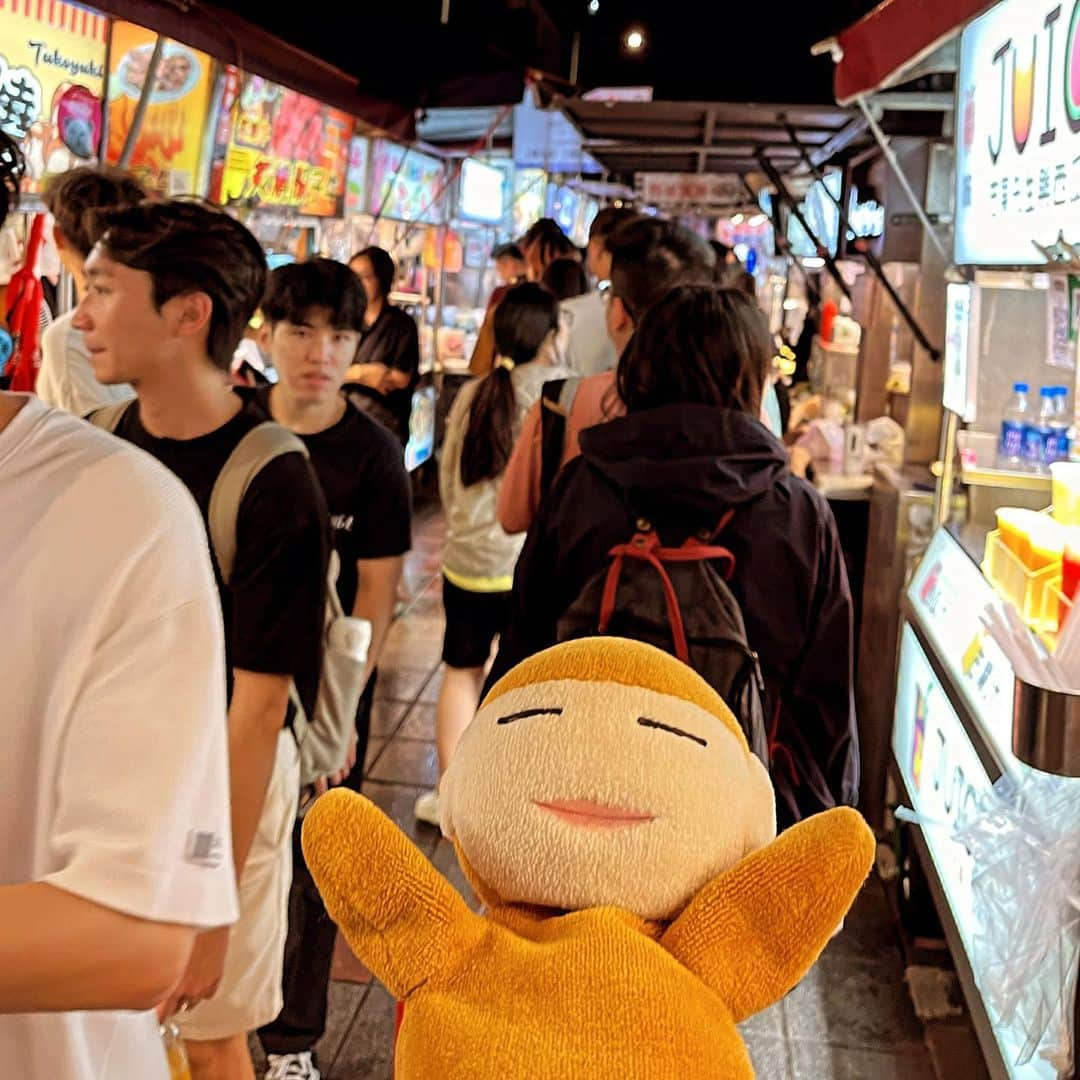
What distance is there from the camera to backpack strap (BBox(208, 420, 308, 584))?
201cm

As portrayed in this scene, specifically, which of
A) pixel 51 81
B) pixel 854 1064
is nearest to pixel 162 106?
pixel 51 81

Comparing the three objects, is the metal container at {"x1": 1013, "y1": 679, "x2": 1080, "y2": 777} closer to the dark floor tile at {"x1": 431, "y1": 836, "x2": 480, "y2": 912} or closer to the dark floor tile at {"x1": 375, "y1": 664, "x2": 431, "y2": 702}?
the dark floor tile at {"x1": 431, "y1": 836, "x2": 480, "y2": 912}

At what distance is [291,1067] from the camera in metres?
2.80

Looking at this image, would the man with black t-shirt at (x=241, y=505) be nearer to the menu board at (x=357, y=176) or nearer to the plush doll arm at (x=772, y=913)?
the plush doll arm at (x=772, y=913)

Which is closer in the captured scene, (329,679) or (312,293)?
(329,679)

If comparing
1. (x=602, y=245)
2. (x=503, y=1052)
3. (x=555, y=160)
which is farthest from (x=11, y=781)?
(x=555, y=160)

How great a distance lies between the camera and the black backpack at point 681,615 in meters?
2.02

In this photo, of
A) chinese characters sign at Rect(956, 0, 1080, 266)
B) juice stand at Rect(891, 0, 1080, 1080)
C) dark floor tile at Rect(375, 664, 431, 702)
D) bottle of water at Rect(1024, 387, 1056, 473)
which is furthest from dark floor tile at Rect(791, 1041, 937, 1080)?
dark floor tile at Rect(375, 664, 431, 702)

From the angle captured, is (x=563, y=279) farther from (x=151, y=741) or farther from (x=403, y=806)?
(x=151, y=741)

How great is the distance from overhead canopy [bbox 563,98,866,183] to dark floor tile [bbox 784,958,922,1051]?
3543 mm

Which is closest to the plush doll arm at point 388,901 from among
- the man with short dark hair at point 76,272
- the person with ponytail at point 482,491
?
the man with short dark hair at point 76,272

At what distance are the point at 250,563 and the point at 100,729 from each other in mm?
1006

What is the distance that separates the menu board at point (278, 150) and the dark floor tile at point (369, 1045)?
11.8 ft

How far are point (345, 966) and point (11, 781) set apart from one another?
2.57 metres
